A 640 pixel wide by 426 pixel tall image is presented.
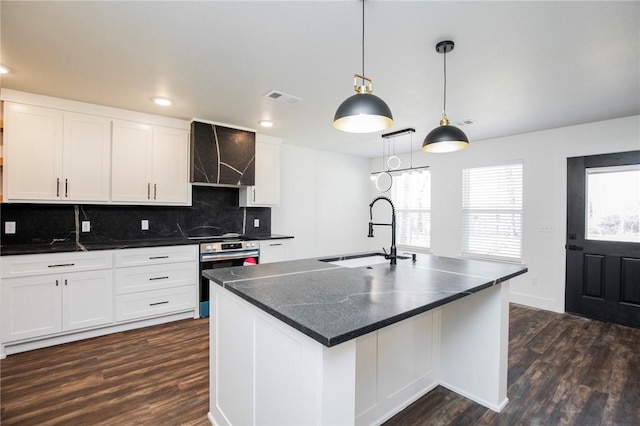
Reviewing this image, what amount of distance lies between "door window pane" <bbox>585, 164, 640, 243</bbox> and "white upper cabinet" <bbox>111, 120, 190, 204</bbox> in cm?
506

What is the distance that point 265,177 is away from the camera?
4.43 meters

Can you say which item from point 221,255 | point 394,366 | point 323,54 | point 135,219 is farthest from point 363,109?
point 135,219

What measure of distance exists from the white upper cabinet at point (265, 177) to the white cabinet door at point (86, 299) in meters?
1.88

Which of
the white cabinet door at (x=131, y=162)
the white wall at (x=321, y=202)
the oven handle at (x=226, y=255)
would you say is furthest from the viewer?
the white wall at (x=321, y=202)

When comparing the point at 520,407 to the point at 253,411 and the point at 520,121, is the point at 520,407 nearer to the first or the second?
the point at 253,411

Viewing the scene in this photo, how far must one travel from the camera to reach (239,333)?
63.1 inches

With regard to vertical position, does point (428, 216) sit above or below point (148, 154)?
below

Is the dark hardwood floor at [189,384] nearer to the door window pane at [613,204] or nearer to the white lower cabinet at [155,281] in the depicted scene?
the white lower cabinet at [155,281]

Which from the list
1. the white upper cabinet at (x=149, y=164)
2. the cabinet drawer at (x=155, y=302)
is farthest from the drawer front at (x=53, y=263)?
the white upper cabinet at (x=149, y=164)

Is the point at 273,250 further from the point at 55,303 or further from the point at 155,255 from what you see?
the point at 55,303

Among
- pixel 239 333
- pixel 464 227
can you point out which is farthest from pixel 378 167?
pixel 239 333

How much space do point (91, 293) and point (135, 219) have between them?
3.38ft

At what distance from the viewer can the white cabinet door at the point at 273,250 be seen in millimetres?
4094

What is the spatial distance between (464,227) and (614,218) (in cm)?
176
